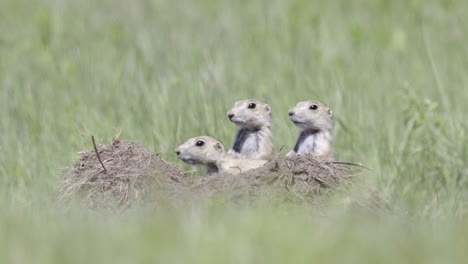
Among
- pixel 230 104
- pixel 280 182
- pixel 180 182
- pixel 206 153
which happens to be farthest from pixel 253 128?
pixel 230 104

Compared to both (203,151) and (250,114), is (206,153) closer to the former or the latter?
(203,151)

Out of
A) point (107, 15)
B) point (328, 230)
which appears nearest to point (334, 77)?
point (107, 15)

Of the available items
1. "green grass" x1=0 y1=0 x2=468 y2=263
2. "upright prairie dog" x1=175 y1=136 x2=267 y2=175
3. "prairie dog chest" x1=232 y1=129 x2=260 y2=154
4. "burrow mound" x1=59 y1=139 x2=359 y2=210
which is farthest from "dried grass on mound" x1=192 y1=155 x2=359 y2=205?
"prairie dog chest" x1=232 y1=129 x2=260 y2=154

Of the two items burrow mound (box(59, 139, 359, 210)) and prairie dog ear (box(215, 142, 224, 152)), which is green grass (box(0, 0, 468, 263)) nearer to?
burrow mound (box(59, 139, 359, 210))

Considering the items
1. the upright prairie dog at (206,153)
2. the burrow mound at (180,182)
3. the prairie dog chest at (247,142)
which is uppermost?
the prairie dog chest at (247,142)

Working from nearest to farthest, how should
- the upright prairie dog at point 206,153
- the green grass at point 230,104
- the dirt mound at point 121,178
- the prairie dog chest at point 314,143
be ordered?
1. the green grass at point 230,104
2. the dirt mound at point 121,178
3. the upright prairie dog at point 206,153
4. the prairie dog chest at point 314,143

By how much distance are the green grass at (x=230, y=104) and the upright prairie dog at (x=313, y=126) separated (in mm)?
454

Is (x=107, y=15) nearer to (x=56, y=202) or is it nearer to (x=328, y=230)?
(x=56, y=202)

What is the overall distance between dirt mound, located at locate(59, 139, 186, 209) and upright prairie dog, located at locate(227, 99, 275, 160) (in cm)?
82

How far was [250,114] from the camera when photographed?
24.6 feet

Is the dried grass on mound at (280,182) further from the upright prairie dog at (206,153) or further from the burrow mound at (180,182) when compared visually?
the upright prairie dog at (206,153)

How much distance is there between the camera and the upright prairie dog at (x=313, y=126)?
7.45m

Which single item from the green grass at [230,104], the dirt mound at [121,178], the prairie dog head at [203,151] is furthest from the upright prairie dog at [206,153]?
the green grass at [230,104]

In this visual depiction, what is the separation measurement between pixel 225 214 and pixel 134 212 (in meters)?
0.83
